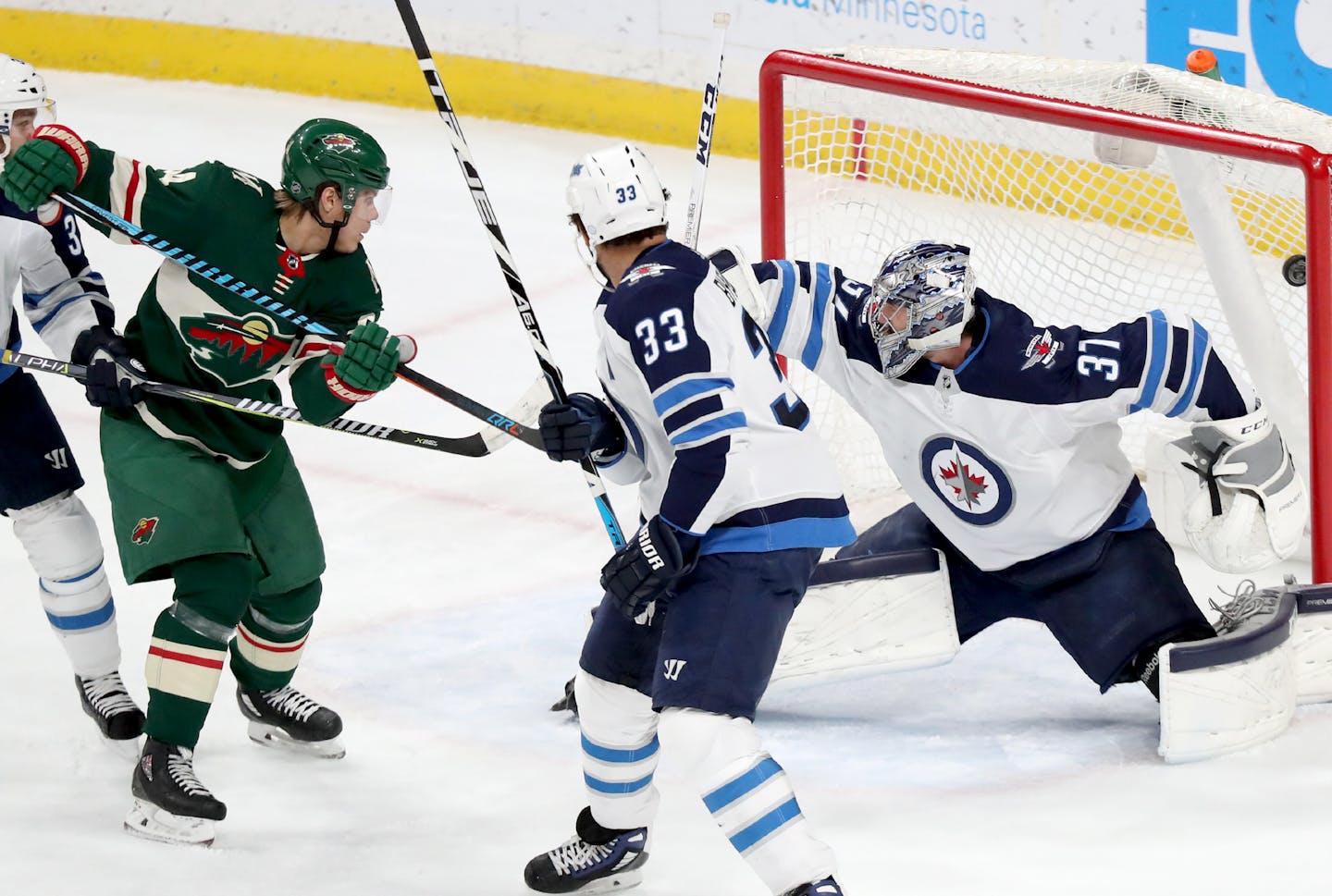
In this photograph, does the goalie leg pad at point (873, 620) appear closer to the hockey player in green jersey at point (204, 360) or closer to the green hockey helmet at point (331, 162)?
the hockey player in green jersey at point (204, 360)

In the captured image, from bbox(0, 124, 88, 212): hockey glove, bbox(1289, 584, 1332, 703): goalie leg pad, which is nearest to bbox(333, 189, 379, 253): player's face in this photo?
bbox(0, 124, 88, 212): hockey glove

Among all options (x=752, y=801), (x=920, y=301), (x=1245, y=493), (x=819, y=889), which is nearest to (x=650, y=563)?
(x=752, y=801)

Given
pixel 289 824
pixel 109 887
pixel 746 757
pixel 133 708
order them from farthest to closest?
pixel 133 708, pixel 289 824, pixel 109 887, pixel 746 757

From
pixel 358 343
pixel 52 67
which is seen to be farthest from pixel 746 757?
pixel 52 67

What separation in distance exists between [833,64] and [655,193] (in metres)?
1.30

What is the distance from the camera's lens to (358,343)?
293cm

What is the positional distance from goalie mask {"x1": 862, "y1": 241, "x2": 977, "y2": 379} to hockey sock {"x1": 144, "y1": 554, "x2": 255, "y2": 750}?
3.52 ft

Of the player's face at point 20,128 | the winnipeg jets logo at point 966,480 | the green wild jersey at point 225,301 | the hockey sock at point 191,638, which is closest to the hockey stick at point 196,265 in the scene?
the green wild jersey at point 225,301

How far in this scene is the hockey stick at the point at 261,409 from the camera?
3.04m

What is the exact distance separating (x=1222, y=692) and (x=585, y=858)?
107 cm

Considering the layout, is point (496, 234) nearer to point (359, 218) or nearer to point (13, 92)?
point (359, 218)

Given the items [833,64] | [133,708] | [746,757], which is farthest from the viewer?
[833,64]

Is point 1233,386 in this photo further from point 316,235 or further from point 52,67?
point 52,67

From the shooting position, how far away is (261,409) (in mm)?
3072
